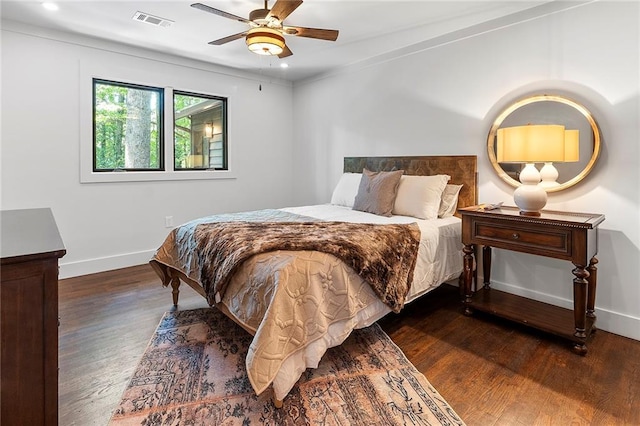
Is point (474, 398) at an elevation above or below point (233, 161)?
below

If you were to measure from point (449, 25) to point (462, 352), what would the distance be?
8.84ft

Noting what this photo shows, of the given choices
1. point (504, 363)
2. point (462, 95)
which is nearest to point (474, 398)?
point (504, 363)

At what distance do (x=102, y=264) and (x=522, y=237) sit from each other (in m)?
4.03

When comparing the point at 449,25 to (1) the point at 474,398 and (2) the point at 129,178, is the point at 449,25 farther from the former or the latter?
(2) the point at 129,178

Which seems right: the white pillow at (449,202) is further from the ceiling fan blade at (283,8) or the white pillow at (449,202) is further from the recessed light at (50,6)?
the recessed light at (50,6)

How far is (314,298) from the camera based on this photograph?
182 cm

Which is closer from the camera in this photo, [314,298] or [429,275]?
[314,298]

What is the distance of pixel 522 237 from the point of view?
2.40 meters

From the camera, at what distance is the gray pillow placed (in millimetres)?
3240

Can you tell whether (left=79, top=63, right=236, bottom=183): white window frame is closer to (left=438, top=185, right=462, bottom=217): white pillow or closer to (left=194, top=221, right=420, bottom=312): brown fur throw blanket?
(left=194, top=221, right=420, bottom=312): brown fur throw blanket

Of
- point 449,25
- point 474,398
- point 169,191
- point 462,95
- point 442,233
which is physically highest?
point 449,25

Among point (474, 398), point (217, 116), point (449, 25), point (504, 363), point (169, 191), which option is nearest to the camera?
point (474, 398)

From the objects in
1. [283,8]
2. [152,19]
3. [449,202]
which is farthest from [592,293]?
[152,19]

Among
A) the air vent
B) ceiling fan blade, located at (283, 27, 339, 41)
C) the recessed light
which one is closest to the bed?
ceiling fan blade, located at (283, 27, 339, 41)
